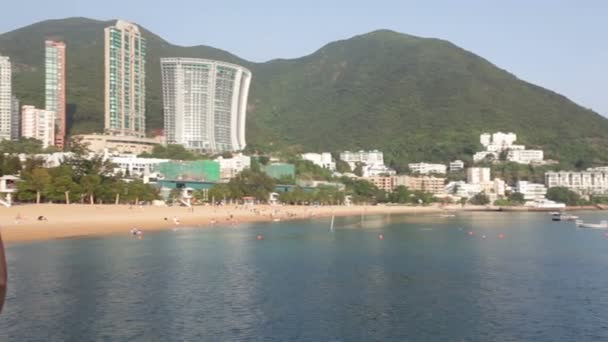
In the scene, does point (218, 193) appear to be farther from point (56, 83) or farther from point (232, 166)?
point (56, 83)

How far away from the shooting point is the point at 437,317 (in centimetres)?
1739

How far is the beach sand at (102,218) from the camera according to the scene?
4069 centimetres

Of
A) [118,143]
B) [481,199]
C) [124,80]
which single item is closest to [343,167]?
[481,199]

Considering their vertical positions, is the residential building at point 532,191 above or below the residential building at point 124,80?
below

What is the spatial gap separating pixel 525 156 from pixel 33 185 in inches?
5997

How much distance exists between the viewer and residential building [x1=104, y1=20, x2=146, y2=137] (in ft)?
404

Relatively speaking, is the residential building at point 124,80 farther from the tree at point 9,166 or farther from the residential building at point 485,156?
the residential building at point 485,156

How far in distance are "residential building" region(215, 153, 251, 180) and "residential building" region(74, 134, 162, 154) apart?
58.6ft

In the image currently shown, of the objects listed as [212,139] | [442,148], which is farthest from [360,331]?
[442,148]

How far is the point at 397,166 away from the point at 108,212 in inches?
5109

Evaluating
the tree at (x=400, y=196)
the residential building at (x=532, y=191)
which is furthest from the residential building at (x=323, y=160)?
the residential building at (x=532, y=191)

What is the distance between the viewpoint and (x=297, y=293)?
68.2 feet

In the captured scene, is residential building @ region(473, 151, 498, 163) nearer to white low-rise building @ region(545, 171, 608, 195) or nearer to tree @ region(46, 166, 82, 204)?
white low-rise building @ region(545, 171, 608, 195)

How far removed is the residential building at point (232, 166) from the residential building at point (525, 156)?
8827 cm
